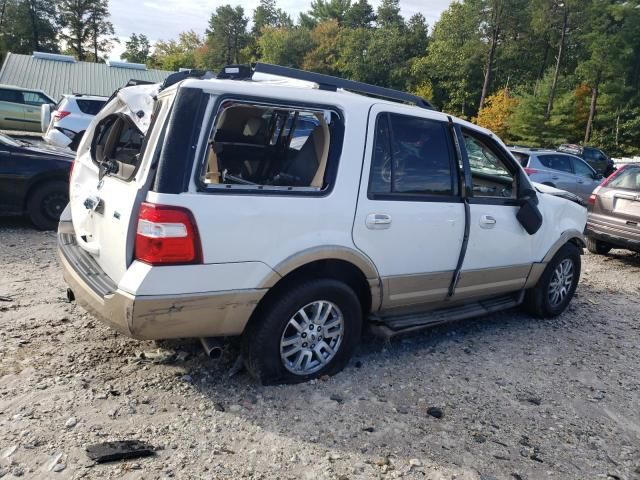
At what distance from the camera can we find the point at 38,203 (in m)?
6.88

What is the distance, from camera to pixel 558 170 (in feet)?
40.7

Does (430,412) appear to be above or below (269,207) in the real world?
below

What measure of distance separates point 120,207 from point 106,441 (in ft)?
4.18

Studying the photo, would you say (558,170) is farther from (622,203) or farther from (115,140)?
(115,140)

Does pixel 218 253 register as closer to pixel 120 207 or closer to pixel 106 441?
pixel 120 207

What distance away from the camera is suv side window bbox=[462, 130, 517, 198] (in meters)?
4.21

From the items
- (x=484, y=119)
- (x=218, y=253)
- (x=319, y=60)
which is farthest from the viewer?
(x=319, y=60)

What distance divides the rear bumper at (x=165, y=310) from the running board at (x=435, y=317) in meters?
1.08

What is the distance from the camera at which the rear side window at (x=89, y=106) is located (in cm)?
1393

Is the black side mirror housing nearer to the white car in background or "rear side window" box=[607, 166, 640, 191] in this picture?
"rear side window" box=[607, 166, 640, 191]

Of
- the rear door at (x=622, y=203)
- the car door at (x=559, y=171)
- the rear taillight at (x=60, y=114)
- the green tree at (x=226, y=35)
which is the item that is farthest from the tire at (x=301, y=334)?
the green tree at (x=226, y=35)

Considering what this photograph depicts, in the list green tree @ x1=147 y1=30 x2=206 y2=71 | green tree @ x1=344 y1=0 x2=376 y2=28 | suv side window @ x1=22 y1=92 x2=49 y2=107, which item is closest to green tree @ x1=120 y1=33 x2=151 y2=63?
green tree @ x1=147 y1=30 x2=206 y2=71

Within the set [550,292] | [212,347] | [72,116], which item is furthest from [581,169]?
[72,116]

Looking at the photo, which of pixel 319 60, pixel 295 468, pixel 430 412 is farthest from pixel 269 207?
pixel 319 60
